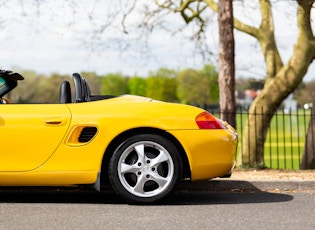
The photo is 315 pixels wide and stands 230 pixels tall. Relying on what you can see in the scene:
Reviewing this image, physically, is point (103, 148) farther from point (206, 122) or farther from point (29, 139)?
point (206, 122)

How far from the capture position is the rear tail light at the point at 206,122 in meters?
7.45

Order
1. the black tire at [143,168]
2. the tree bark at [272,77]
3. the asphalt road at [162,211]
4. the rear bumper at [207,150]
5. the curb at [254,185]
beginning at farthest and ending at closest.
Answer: the tree bark at [272,77], the curb at [254,185], the rear bumper at [207,150], the black tire at [143,168], the asphalt road at [162,211]

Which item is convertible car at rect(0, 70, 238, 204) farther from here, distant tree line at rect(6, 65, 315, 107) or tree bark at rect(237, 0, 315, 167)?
distant tree line at rect(6, 65, 315, 107)

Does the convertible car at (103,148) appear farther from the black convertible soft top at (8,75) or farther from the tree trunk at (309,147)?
the tree trunk at (309,147)

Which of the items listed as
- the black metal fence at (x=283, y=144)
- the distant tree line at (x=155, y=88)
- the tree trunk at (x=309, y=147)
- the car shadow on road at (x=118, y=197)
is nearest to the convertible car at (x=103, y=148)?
the car shadow on road at (x=118, y=197)

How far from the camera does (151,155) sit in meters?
7.35

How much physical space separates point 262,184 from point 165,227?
3229mm

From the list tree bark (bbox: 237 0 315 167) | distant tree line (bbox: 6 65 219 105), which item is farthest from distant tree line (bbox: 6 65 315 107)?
tree bark (bbox: 237 0 315 167)

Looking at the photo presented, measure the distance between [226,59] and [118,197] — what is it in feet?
22.1

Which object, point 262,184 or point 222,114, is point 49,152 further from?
point 222,114

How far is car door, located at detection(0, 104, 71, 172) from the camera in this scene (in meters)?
7.33

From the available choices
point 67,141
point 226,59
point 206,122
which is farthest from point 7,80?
point 226,59

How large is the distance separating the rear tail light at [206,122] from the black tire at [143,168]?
1.23ft

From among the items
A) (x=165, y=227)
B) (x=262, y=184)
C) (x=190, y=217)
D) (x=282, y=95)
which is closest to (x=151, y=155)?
(x=190, y=217)
